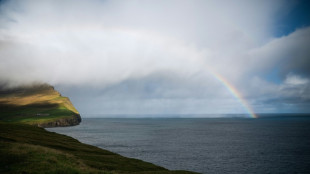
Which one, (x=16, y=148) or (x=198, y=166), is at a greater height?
(x=16, y=148)

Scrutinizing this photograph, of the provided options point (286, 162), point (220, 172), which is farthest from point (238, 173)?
point (286, 162)

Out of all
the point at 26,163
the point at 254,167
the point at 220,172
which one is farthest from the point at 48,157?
the point at 254,167

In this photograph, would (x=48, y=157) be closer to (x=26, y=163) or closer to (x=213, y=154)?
(x=26, y=163)

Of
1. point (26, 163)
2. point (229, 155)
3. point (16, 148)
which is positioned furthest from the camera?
point (229, 155)

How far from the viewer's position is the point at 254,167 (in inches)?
3174

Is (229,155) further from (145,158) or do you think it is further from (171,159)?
(145,158)

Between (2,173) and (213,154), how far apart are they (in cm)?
9244

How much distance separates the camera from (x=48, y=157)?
35.6m

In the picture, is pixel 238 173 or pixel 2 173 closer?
pixel 2 173

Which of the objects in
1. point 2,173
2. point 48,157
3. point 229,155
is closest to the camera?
point 2,173

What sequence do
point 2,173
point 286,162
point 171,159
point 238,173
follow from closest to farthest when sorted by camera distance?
point 2,173
point 238,173
point 286,162
point 171,159

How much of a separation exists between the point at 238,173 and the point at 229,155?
29.9 m

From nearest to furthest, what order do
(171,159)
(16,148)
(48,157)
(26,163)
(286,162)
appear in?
(26,163) → (48,157) → (16,148) → (286,162) → (171,159)

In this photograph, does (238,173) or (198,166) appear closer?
(238,173)
